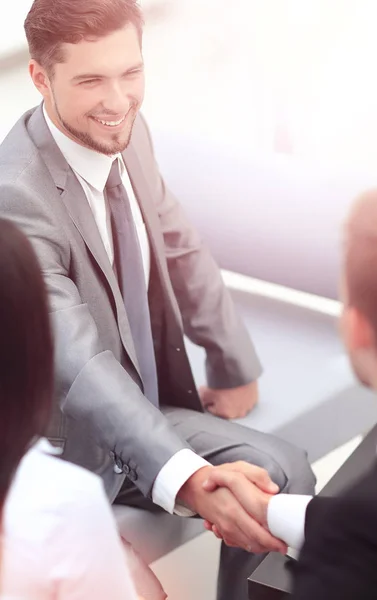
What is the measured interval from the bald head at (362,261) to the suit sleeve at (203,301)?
3.09ft

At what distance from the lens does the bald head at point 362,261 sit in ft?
3.76

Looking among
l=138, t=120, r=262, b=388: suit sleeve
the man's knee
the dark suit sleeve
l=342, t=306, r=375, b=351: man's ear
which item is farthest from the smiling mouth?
the dark suit sleeve

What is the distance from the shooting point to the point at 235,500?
1.75 meters

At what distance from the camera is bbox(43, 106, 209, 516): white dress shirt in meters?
1.79

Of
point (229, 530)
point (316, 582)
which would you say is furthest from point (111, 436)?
point (316, 582)

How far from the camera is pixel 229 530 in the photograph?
69.2 inches

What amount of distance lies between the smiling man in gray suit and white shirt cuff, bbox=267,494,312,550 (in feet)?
0.09

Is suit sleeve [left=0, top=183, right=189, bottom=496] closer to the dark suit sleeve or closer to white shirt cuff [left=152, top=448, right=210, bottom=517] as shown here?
white shirt cuff [left=152, top=448, right=210, bottom=517]

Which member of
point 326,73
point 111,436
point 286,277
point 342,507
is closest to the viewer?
point 342,507

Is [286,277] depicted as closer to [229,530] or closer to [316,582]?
[229,530]

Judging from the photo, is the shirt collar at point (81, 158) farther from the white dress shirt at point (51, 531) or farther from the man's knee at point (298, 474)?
the white dress shirt at point (51, 531)

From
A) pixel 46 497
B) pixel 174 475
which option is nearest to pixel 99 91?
pixel 174 475

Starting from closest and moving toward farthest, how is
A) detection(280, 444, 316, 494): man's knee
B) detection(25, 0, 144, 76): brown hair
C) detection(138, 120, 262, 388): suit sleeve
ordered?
detection(25, 0, 144, 76): brown hair → detection(280, 444, 316, 494): man's knee → detection(138, 120, 262, 388): suit sleeve

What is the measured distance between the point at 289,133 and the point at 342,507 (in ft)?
6.98
